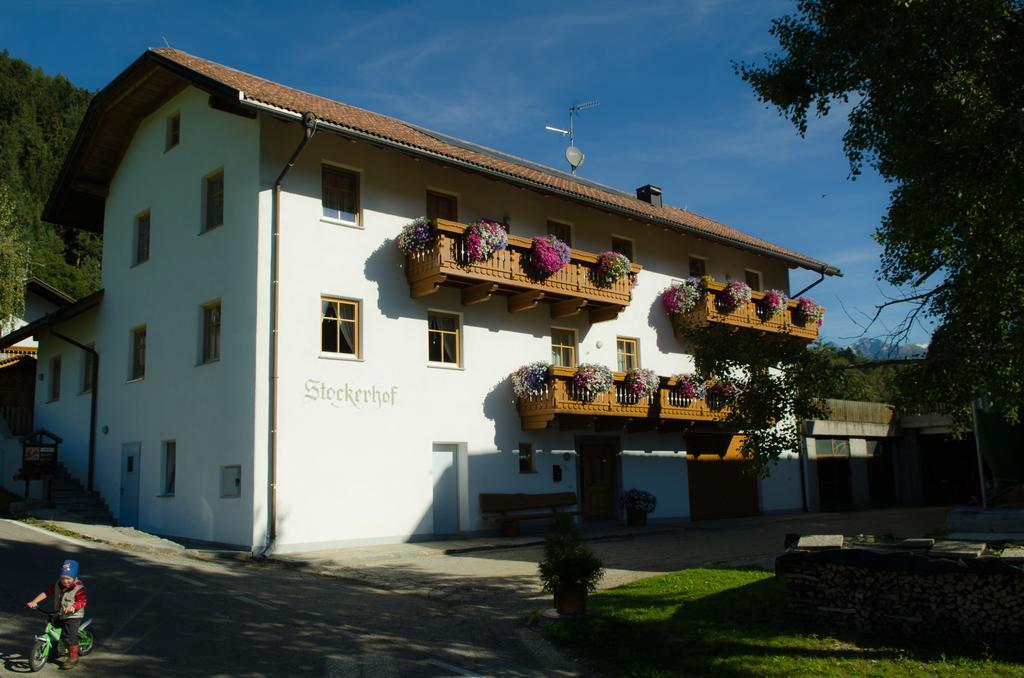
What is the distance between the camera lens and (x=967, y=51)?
899 cm

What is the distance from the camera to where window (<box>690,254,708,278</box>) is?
27.2 metres

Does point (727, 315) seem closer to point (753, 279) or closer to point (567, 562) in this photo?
point (753, 279)

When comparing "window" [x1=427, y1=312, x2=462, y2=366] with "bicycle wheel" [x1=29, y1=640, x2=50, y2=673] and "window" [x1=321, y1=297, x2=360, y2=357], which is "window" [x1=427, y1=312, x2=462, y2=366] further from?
"bicycle wheel" [x1=29, y1=640, x2=50, y2=673]

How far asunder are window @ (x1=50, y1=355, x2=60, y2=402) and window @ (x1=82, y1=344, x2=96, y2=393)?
2.17 m

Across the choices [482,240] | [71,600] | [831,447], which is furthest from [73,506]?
[831,447]

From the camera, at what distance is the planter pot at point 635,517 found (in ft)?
75.9

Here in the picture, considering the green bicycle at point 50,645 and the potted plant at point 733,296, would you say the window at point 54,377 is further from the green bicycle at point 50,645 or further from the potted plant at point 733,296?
the green bicycle at point 50,645

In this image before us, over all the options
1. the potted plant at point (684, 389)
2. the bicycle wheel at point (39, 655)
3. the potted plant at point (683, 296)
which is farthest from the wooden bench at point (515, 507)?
the bicycle wheel at point (39, 655)

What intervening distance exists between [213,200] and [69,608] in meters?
13.5

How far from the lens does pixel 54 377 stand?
2639 cm

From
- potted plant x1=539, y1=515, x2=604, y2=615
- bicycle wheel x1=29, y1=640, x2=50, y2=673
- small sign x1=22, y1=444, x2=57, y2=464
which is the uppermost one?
small sign x1=22, y1=444, x2=57, y2=464

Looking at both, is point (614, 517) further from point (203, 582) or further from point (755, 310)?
point (203, 582)

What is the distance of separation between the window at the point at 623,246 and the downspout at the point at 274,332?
9953 millimetres

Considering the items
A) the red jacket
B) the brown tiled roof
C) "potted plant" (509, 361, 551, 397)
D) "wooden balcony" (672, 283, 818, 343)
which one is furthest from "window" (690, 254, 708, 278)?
the red jacket
